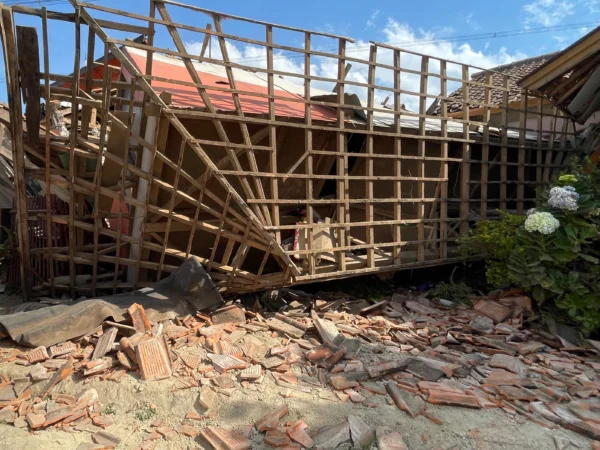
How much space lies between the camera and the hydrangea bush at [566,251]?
542cm

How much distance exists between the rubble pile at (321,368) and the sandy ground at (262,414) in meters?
0.07

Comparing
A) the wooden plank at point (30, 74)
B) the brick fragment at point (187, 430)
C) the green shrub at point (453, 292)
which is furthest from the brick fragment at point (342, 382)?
the wooden plank at point (30, 74)

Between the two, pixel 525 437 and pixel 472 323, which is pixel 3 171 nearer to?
pixel 472 323

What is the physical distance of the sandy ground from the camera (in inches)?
121

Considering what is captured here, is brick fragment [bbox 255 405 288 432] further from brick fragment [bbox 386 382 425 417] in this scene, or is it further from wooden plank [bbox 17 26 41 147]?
wooden plank [bbox 17 26 41 147]

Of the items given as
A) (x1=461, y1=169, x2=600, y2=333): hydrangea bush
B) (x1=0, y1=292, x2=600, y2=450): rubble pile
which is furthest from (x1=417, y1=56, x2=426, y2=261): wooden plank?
(x1=0, y1=292, x2=600, y2=450): rubble pile

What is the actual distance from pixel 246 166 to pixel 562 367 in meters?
4.33

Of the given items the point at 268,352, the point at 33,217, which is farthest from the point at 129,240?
the point at 268,352

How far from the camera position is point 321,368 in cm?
419

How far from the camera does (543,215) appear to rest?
5465 mm

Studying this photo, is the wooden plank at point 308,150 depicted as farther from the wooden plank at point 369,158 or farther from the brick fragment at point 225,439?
the brick fragment at point 225,439

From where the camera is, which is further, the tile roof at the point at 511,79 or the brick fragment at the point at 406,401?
the tile roof at the point at 511,79

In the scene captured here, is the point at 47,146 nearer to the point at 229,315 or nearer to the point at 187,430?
the point at 229,315

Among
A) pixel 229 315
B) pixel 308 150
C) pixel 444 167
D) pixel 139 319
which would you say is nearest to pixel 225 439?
pixel 139 319
